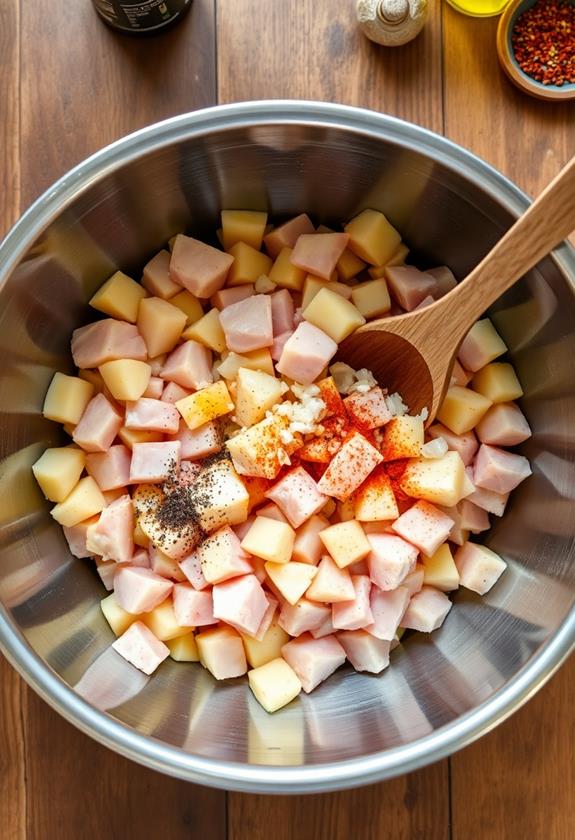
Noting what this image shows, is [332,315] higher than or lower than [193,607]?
higher

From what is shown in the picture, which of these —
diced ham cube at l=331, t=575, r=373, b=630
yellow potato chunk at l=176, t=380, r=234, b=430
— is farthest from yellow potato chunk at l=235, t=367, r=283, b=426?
diced ham cube at l=331, t=575, r=373, b=630

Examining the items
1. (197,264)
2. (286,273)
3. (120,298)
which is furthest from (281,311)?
(120,298)

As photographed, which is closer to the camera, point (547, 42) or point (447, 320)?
point (447, 320)

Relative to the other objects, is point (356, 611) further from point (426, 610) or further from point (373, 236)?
point (373, 236)

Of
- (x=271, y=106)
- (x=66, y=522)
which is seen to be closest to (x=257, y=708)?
(x=66, y=522)

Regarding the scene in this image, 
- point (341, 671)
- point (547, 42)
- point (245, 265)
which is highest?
point (547, 42)

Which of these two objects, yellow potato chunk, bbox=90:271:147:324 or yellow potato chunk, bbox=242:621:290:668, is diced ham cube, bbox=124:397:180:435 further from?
yellow potato chunk, bbox=242:621:290:668
